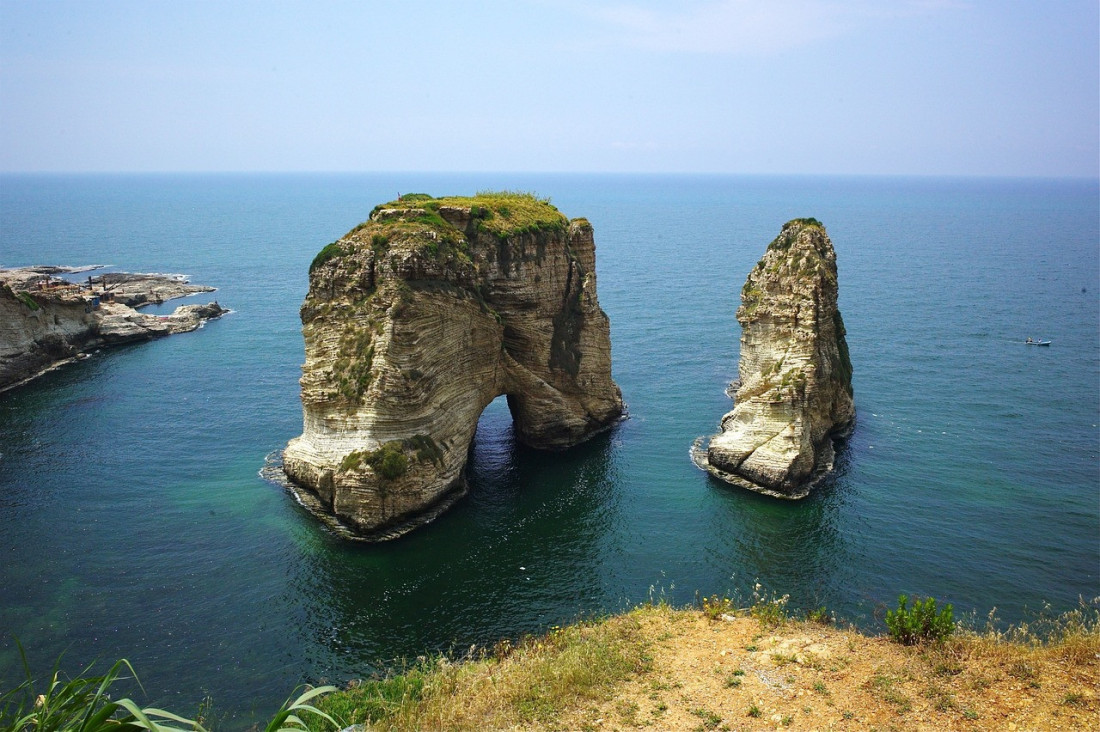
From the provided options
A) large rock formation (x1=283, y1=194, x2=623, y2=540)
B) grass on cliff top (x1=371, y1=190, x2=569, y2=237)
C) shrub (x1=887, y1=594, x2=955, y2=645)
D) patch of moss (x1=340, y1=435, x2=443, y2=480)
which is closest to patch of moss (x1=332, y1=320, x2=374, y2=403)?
large rock formation (x1=283, y1=194, x2=623, y2=540)

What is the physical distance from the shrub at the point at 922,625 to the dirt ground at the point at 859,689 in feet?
1.19

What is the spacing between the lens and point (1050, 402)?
56375mm

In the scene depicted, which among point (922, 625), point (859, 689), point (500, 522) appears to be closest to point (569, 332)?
point (500, 522)

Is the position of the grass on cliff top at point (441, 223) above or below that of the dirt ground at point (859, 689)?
above

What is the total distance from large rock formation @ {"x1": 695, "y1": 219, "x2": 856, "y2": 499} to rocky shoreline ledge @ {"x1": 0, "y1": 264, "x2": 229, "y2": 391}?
5418cm

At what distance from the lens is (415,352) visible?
3809 centimetres

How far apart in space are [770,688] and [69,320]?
231 feet

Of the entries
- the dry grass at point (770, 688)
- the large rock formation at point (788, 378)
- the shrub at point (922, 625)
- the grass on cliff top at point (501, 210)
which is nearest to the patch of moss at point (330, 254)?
the grass on cliff top at point (501, 210)

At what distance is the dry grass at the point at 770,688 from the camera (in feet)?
57.5

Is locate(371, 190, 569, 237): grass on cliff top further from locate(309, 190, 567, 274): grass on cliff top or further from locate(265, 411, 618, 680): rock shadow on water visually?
locate(265, 411, 618, 680): rock shadow on water

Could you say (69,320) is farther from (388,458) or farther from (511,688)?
(511,688)

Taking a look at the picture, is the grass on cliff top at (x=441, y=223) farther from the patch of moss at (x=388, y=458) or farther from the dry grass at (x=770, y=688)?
the dry grass at (x=770, y=688)

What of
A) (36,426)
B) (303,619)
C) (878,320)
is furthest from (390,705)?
(878,320)

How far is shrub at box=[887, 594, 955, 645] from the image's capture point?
2072 centimetres
